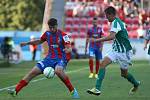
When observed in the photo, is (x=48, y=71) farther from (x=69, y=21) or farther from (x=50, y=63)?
(x=69, y=21)

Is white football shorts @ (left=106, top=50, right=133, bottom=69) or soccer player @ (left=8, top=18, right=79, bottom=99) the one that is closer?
soccer player @ (left=8, top=18, right=79, bottom=99)

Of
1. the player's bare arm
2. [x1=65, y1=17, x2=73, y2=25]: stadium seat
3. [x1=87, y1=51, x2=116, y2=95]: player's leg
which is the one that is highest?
the player's bare arm

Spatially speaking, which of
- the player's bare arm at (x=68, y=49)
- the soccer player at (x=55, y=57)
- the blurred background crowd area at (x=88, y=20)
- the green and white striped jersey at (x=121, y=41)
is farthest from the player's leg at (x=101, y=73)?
the blurred background crowd area at (x=88, y=20)

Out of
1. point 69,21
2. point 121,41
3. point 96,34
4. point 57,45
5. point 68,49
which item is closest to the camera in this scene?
point 68,49

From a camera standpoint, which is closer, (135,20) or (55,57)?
(55,57)

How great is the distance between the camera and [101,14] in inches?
2044

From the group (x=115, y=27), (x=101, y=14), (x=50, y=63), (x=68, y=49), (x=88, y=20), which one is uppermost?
(x=115, y=27)

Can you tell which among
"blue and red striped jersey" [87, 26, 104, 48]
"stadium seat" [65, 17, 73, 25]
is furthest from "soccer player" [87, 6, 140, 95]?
"stadium seat" [65, 17, 73, 25]

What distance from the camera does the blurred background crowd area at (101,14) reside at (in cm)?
5097

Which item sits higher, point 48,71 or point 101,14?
point 48,71

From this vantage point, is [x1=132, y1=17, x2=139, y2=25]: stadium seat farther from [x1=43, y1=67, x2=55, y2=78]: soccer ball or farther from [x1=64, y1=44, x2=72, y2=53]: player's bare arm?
[x1=64, y1=44, x2=72, y2=53]: player's bare arm

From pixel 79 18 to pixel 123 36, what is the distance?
37847mm

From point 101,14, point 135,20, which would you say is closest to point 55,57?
point 101,14

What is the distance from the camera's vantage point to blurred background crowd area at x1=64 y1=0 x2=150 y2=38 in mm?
50969
